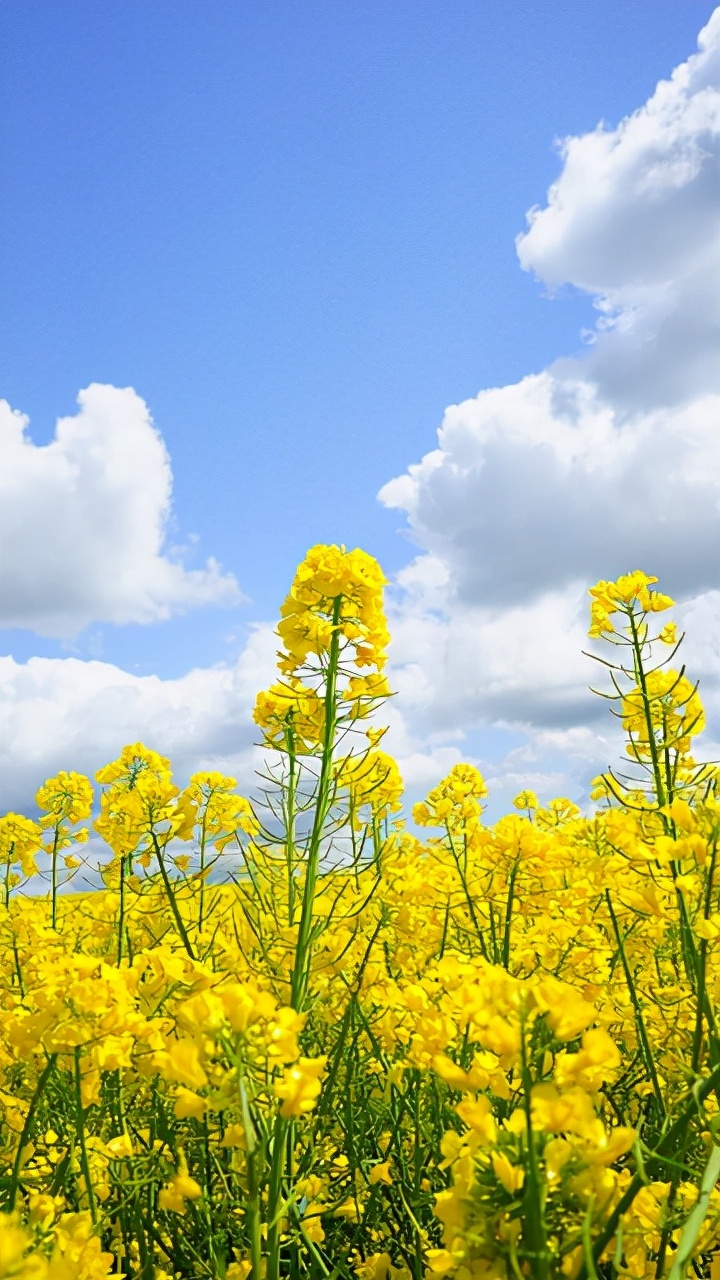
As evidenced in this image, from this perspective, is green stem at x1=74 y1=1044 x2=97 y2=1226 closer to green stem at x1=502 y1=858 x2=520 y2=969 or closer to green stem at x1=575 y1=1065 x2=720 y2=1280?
green stem at x1=575 y1=1065 x2=720 y2=1280

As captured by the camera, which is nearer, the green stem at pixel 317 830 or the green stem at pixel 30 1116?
the green stem at pixel 30 1116

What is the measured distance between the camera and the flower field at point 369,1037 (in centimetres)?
110

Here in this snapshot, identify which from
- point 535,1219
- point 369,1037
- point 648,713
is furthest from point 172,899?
point 535,1219

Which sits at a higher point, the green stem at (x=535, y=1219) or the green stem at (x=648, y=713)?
the green stem at (x=648, y=713)

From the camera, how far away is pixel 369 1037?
280cm

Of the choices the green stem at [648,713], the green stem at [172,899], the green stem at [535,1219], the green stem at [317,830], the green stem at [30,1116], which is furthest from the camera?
the green stem at [648,713]

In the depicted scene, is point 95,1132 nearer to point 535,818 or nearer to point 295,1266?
point 295,1266

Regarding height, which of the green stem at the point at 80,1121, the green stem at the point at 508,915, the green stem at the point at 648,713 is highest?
the green stem at the point at 648,713

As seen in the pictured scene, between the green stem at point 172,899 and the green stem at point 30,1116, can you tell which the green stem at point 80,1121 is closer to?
the green stem at point 30,1116

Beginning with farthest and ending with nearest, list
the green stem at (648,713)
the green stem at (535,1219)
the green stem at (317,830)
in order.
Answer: the green stem at (648,713) < the green stem at (317,830) < the green stem at (535,1219)

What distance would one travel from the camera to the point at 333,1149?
8.54 ft

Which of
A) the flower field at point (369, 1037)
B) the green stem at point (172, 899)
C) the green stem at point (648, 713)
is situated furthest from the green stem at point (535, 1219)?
the green stem at point (648, 713)

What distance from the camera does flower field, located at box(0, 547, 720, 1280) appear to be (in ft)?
3.60

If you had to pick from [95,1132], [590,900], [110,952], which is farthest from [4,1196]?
[590,900]
